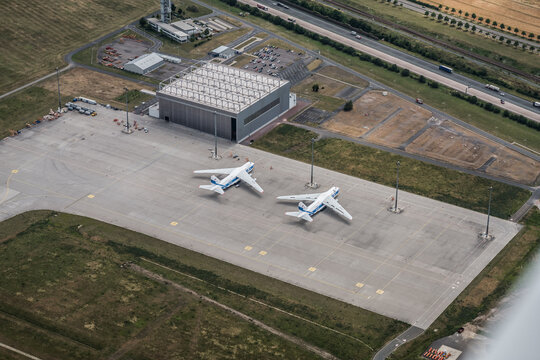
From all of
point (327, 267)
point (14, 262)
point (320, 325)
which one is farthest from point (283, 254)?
point (14, 262)

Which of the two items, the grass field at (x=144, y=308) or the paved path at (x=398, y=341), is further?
the grass field at (x=144, y=308)

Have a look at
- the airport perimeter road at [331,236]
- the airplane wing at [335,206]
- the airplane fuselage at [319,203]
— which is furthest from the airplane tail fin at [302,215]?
the airplane wing at [335,206]

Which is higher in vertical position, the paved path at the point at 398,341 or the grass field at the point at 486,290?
the grass field at the point at 486,290

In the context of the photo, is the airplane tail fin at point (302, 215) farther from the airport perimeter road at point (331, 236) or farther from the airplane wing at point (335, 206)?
the airplane wing at point (335, 206)

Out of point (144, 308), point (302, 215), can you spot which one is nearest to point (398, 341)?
point (302, 215)

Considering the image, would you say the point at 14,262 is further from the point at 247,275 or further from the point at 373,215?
the point at 373,215

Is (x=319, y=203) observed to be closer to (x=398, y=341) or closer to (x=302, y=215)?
(x=302, y=215)
